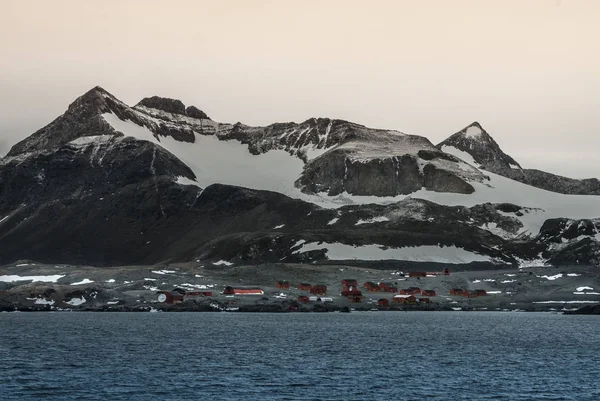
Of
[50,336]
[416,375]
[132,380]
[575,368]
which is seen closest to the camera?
[132,380]

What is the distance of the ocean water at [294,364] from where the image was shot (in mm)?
111375

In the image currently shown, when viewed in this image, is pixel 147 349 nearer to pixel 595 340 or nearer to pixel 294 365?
pixel 294 365

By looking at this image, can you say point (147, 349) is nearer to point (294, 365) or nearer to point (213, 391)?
point (294, 365)

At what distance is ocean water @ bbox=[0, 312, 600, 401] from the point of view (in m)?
111

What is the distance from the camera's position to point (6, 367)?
5032 inches

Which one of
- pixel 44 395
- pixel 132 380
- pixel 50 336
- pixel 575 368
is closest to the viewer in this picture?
pixel 44 395

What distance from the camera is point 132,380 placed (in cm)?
11894

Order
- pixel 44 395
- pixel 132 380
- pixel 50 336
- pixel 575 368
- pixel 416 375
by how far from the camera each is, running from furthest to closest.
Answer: pixel 50 336 → pixel 575 368 → pixel 416 375 → pixel 132 380 → pixel 44 395

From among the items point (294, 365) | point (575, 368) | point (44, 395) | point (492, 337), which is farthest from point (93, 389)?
point (492, 337)

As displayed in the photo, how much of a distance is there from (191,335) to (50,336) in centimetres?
2255

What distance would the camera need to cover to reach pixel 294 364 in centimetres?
13588

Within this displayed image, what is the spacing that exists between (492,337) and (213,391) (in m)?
82.6

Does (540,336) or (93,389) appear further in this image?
(540,336)

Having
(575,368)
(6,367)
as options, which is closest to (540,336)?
(575,368)
